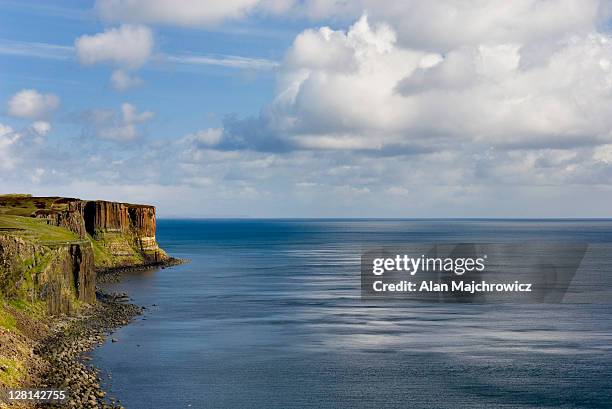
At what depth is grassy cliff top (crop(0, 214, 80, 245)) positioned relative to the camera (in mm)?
92375

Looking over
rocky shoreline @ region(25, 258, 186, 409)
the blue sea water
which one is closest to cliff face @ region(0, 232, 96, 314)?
rocky shoreline @ region(25, 258, 186, 409)

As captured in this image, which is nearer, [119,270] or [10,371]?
[10,371]

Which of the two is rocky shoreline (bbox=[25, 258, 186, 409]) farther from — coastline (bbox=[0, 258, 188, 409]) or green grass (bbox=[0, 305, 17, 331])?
green grass (bbox=[0, 305, 17, 331])

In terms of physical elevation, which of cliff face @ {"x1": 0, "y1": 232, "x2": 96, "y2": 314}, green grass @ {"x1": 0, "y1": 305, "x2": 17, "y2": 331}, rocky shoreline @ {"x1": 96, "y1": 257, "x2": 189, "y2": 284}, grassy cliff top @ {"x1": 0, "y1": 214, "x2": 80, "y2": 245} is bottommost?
rocky shoreline @ {"x1": 96, "y1": 257, "x2": 189, "y2": 284}

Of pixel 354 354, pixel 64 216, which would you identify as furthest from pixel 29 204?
pixel 354 354

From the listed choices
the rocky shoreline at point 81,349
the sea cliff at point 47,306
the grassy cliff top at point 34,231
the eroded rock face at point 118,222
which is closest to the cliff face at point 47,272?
the sea cliff at point 47,306

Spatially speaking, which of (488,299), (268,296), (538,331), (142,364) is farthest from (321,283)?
(142,364)

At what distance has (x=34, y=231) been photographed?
3947 inches

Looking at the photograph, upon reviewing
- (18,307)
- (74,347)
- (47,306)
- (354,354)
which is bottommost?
(354,354)

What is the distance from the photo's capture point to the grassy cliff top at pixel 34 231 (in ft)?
303

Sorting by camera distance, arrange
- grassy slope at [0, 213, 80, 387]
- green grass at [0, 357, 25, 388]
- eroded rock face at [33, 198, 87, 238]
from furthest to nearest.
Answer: eroded rock face at [33, 198, 87, 238], grassy slope at [0, 213, 80, 387], green grass at [0, 357, 25, 388]

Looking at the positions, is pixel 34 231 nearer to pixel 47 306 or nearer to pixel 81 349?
pixel 47 306

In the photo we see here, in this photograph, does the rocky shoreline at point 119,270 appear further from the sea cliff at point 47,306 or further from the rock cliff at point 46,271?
the rock cliff at point 46,271

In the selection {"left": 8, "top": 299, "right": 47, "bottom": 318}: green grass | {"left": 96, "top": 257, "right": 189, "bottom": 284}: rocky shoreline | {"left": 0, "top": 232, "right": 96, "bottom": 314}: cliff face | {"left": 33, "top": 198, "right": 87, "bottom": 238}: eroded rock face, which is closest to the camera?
{"left": 8, "top": 299, "right": 47, "bottom": 318}: green grass
